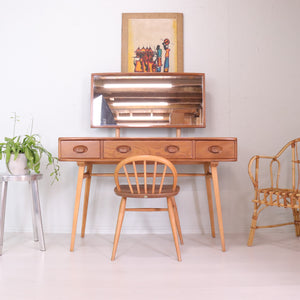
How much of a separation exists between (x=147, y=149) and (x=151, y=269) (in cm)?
83

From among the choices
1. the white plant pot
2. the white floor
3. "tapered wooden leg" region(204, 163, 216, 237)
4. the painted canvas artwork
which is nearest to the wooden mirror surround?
the painted canvas artwork

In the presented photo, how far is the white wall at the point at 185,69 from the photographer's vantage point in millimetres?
2756

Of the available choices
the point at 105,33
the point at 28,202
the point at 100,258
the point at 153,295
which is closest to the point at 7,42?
the point at 105,33

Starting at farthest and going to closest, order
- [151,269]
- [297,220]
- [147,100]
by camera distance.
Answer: [147,100] < [297,220] < [151,269]

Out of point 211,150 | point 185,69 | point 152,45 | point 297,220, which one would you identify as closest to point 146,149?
point 211,150

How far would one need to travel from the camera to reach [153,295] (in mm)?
1422

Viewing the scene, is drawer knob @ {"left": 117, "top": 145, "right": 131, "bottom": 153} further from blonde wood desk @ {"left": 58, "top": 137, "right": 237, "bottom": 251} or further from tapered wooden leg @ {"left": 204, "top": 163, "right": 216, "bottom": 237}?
tapered wooden leg @ {"left": 204, "top": 163, "right": 216, "bottom": 237}

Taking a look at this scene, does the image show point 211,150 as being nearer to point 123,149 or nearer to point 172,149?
point 172,149

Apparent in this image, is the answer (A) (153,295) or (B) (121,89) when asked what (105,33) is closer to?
(B) (121,89)

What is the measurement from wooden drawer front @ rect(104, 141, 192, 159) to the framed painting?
909mm

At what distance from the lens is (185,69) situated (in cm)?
277

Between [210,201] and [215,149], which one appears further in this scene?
[210,201]

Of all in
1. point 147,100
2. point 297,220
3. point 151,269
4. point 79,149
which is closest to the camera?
point 151,269

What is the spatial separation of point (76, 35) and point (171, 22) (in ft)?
3.02
